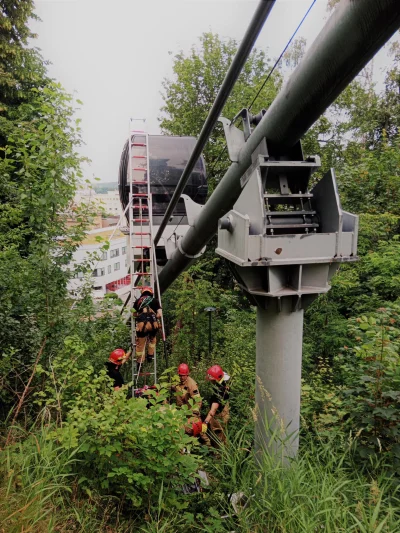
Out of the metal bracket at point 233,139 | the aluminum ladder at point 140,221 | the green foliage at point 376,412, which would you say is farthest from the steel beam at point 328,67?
the aluminum ladder at point 140,221

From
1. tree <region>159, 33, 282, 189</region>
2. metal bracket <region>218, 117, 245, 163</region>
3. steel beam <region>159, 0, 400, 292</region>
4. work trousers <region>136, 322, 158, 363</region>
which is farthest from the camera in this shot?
tree <region>159, 33, 282, 189</region>

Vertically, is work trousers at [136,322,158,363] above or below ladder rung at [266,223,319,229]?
below

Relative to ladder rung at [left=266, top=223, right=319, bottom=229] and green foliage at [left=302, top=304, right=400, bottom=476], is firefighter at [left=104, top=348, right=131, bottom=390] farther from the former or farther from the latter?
ladder rung at [left=266, top=223, right=319, bottom=229]

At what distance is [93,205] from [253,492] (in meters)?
3.90

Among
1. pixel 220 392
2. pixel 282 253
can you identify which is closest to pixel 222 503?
pixel 220 392

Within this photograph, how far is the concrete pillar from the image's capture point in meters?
2.95

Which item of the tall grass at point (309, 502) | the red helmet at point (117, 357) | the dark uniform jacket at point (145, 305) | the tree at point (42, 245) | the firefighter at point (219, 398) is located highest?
the tree at point (42, 245)

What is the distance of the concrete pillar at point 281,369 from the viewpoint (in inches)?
116

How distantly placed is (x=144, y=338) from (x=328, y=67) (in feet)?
16.0

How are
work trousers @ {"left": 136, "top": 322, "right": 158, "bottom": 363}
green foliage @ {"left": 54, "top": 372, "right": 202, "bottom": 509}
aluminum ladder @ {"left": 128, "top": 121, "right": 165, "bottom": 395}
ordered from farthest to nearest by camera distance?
aluminum ladder @ {"left": 128, "top": 121, "right": 165, "bottom": 395}
work trousers @ {"left": 136, "top": 322, "right": 158, "bottom": 363}
green foliage @ {"left": 54, "top": 372, "right": 202, "bottom": 509}

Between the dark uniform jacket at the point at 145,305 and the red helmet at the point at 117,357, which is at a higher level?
the dark uniform jacket at the point at 145,305

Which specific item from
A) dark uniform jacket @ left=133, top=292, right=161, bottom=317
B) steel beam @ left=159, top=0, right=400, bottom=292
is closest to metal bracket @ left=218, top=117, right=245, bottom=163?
steel beam @ left=159, top=0, right=400, bottom=292

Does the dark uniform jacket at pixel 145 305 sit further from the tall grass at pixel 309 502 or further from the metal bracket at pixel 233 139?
the tall grass at pixel 309 502

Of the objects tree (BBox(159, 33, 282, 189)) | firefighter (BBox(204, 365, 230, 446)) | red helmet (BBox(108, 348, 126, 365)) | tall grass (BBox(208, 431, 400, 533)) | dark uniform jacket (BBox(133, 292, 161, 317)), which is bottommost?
firefighter (BBox(204, 365, 230, 446))
